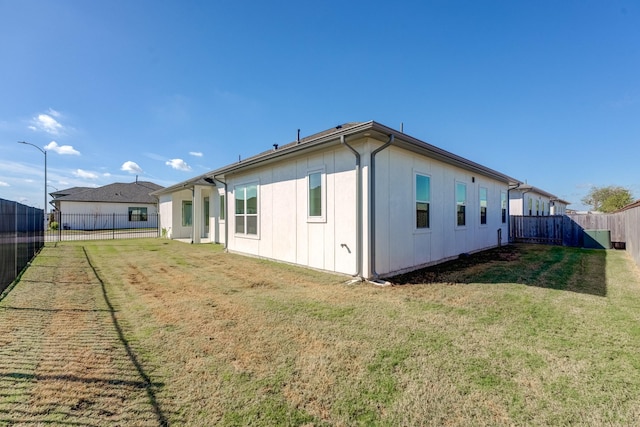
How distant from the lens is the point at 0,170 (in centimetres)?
1695

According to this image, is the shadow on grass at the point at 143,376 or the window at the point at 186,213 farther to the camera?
the window at the point at 186,213

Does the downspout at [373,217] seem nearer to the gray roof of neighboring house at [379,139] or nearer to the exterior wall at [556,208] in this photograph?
the gray roof of neighboring house at [379,139]

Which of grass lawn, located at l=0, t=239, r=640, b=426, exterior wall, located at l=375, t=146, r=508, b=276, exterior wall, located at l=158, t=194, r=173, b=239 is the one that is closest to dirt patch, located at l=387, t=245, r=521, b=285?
exterior wall, located at l=375, t=146, r=508, b=276

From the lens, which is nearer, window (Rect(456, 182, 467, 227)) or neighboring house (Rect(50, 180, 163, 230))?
window (Rect(456, 182, 467, 227))

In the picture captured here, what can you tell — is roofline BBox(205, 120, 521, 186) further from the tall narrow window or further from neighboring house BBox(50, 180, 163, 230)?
neighboring house BBox(50, 180, 163, 230)

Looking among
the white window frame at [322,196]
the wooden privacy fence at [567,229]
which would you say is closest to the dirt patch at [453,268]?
the white window frame at [322,196]

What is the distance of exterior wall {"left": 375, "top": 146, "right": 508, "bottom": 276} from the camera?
6297 mm

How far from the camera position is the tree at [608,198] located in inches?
1183

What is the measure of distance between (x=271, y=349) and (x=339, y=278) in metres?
3.44

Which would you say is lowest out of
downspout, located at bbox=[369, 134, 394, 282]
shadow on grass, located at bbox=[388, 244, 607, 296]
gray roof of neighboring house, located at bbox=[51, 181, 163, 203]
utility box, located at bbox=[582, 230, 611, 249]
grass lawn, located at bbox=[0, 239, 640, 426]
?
grass lawn, located at bbox=[0, 239, 640, 426]

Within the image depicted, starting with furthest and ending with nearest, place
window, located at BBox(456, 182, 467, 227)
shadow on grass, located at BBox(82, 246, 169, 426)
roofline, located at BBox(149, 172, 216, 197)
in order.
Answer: roofline, located at BBox(149, 172, 216, 197) < window, located at BBox(456, 182, 467, 227) < shadow on grass, located at BBox(82, 246, 169, 426)

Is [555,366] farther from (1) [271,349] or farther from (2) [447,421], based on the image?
(1) [271,349]

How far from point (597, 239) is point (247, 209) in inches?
615

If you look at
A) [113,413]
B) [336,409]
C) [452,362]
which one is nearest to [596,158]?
[452,362]
